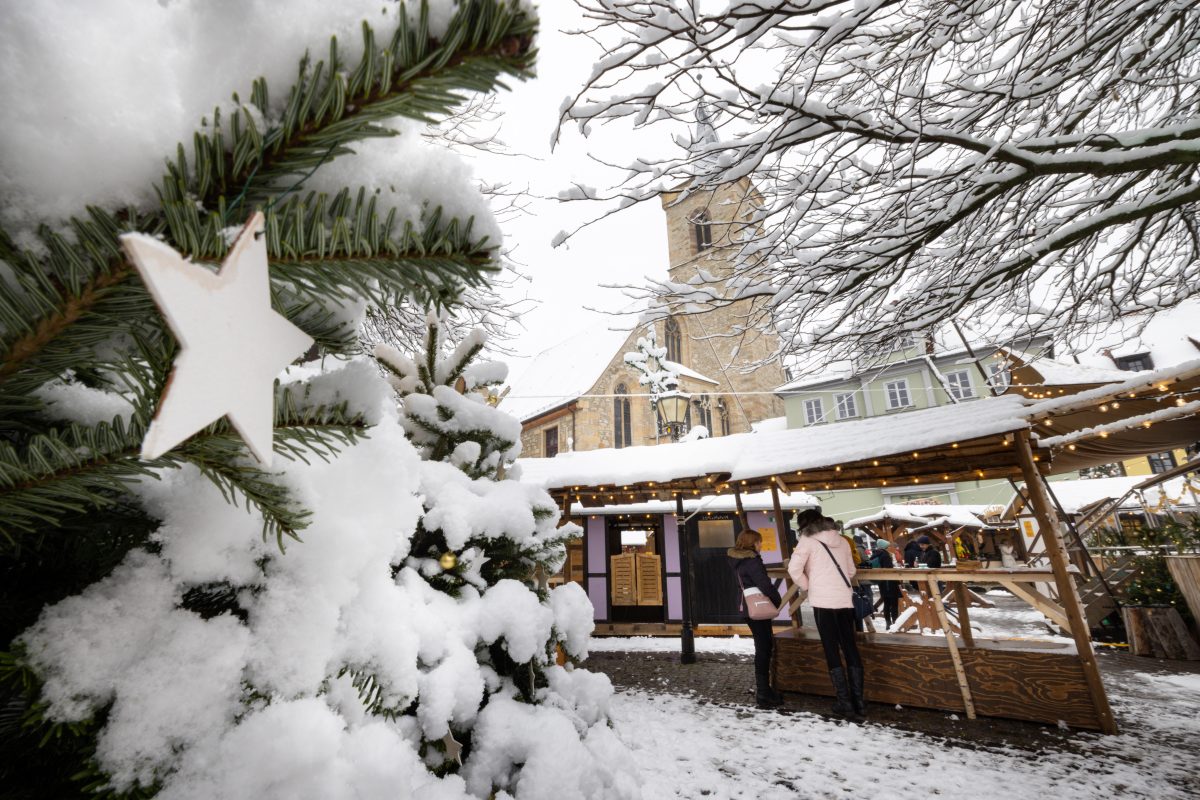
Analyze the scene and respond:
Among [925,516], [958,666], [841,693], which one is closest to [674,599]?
[841,693]

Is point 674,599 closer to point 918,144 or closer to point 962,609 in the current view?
point 962,609

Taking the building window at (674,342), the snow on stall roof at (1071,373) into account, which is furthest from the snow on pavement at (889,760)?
the building window at (674,342)

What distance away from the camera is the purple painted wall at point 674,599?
37.3ft

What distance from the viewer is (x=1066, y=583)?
4.60 metres

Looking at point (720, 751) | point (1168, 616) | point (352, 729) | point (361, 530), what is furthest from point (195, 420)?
point (1168, 616)

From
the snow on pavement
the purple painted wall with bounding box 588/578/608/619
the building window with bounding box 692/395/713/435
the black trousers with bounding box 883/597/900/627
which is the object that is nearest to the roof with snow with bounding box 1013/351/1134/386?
the snow on pavement

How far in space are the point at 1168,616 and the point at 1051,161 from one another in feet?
27.3

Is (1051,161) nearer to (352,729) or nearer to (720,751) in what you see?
(352,729)

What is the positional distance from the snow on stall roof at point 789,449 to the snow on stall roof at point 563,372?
40.9ft

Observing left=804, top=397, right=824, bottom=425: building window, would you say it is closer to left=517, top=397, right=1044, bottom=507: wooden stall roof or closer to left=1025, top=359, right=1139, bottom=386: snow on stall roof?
left=1025, top=359, right=1139, bottom=386: snow on stall roof

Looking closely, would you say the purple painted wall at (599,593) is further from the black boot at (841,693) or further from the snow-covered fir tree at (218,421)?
the snow-covered fir tree at (218,421)

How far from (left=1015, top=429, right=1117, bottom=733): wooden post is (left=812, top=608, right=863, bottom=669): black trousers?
69.5 inches

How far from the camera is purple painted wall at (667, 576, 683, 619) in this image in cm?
1138

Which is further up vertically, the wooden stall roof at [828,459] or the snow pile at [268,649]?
the wooden stall roof at [828,459]
